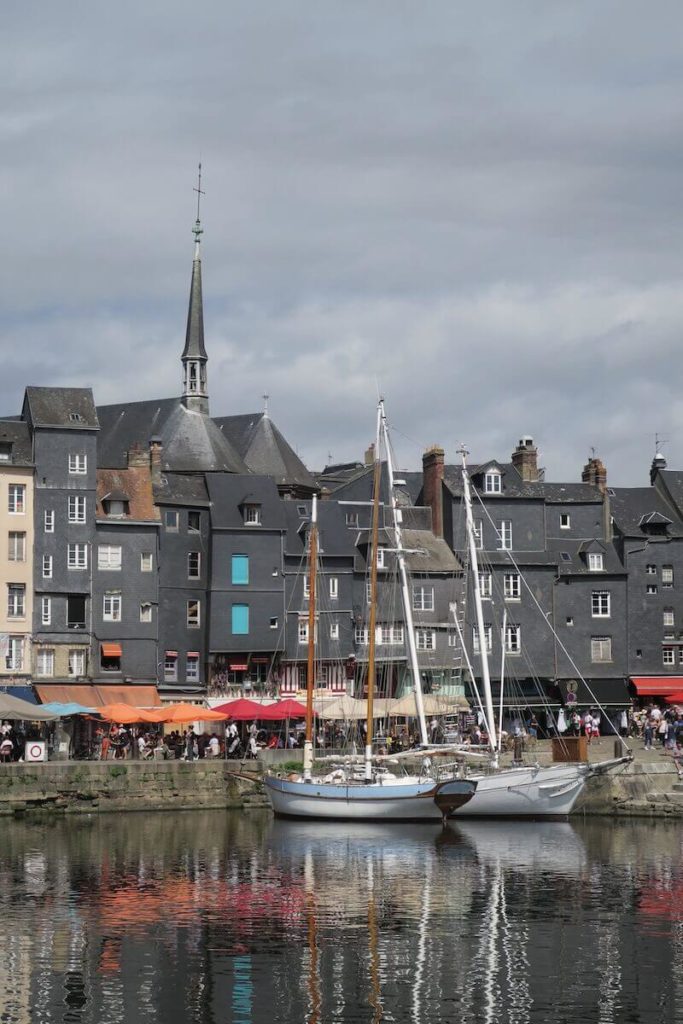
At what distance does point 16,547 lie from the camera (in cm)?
8100

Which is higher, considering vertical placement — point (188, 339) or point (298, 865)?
point (188, 339)

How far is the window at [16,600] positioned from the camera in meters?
80.4

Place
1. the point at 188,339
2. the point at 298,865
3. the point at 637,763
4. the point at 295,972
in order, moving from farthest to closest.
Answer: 1. the point at 188,339
2. the point at 637,763
3. the point at 298,865
4. the point at 295,972

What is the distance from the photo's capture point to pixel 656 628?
308 feet

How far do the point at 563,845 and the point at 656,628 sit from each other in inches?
1549

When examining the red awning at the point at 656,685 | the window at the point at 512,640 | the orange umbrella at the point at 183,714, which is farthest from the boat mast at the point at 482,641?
the red awning at the point at 656,685

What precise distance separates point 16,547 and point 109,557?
15.6 ft

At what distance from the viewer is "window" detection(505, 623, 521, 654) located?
90.2 meters

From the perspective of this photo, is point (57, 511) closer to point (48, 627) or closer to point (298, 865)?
point (48, 627)

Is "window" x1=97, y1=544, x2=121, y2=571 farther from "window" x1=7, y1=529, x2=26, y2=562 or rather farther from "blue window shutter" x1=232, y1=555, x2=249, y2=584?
"blue window shutter" x1=232, y1=555, x2=249, y2=584

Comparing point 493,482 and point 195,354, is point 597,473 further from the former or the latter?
point 195,354

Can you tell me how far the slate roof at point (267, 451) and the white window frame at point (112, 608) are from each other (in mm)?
19395

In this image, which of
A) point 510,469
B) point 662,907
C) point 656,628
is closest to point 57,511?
point 510,469

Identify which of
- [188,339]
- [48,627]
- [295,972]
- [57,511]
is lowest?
[295,972]
